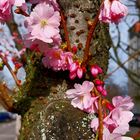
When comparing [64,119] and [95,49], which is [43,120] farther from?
[95,49]

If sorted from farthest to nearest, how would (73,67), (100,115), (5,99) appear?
(5,99)
(73,67)
(100,115)

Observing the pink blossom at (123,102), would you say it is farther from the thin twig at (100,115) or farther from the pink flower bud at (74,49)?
the pink flower bud at (74,49)

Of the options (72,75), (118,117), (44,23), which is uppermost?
(44,23)

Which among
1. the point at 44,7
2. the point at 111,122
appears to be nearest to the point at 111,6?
the point at 44,7

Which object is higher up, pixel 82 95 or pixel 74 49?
pixel 74 49

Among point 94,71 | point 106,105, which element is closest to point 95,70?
point 94,71

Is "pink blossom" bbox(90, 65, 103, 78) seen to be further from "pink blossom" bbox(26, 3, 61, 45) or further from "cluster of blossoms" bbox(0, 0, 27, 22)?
"cluster of blossoms" bbox(0, 0, 27, 22)

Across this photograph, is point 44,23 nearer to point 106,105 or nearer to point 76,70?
point 76,70
